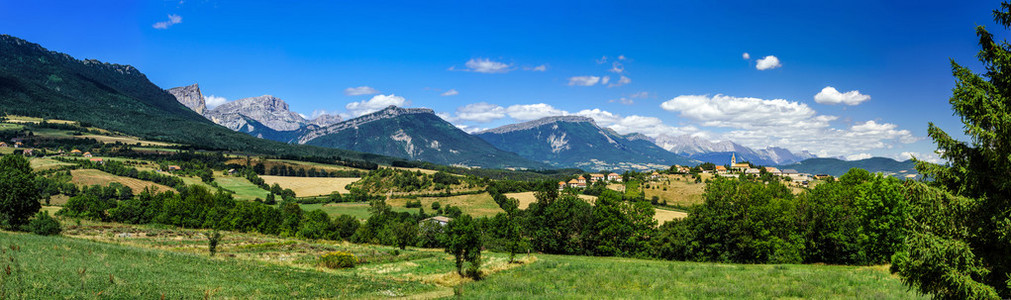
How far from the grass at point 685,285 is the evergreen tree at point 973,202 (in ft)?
32.4

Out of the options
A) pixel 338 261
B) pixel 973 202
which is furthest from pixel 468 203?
pixel 973 202

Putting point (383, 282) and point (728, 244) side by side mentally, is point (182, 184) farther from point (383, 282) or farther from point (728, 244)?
point (728, 244)

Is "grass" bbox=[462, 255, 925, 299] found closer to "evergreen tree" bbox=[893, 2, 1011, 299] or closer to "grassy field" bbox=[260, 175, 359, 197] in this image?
"evergreen tree" bbox=[893, 2, 1011, 299]

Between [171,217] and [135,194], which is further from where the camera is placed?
[135,194]

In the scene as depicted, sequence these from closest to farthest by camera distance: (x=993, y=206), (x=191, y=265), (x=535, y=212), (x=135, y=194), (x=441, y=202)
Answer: (x=993, y=206)
(x=191, y=265)
(x=535, y=212)
(x=135, y=194)
(x=441, y=202)

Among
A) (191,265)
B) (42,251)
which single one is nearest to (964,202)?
(191,265)

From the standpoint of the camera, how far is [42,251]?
29.2 m

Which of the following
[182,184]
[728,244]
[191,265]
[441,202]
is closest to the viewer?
[191,265]

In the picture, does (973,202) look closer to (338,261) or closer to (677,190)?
(338,261)

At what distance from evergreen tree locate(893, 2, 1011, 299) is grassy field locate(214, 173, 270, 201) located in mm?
161633

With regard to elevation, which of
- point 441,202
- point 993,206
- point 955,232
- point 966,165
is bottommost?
point 441,202

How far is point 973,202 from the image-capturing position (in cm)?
1265

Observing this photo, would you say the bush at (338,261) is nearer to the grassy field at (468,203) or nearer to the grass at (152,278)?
the grass at (152,278)

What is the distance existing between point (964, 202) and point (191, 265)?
41.1 meters
